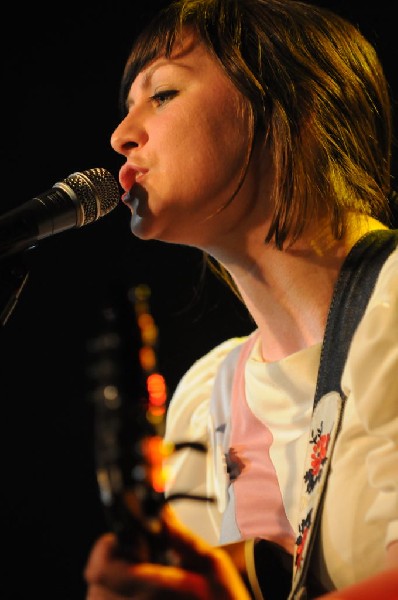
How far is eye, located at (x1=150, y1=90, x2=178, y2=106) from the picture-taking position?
137 centimetres

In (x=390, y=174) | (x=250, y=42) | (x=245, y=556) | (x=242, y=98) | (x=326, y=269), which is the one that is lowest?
(x=245, y=556)

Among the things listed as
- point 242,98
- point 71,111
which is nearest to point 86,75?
point 71,111

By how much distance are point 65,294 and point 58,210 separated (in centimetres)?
95

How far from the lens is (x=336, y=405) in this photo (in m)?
1.08

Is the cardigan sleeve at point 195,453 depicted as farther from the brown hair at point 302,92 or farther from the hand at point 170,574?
the hand at point 170,574

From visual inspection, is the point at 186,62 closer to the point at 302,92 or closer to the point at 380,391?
the point at 302,92

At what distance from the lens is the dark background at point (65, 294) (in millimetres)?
1927

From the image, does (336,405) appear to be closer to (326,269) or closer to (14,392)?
(326,269)

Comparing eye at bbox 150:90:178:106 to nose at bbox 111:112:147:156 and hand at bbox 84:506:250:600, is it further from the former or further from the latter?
hand at bbox 84:506:250:600

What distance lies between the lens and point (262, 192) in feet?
4.46

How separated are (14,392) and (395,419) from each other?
1.27m

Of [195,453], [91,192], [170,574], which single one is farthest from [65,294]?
[170,574]

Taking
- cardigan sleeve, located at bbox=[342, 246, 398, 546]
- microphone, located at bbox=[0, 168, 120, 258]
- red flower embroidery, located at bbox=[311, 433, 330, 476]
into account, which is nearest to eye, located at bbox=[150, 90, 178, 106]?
microphone, located at bbox=[0, 168, 120, 258]

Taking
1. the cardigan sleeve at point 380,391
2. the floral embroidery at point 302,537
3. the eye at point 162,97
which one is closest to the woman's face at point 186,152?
the eye at point 162,97
